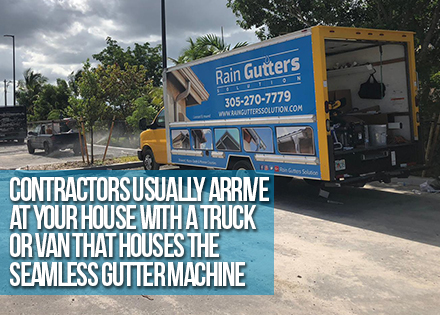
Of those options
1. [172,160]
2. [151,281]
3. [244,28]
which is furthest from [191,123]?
[151,281]

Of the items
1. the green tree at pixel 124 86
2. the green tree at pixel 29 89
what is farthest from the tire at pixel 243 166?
the green tree at pixel 29 89

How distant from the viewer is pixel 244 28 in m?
14.1

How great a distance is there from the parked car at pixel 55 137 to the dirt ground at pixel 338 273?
47.3ft

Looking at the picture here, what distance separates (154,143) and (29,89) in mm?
45432

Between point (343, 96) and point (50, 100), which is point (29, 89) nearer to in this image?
point (50, 100)

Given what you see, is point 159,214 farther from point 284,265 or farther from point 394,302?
point 394,302

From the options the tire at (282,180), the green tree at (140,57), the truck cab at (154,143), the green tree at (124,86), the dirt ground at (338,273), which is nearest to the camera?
the dirt ground at (338,273)

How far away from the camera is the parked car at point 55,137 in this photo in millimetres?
20062

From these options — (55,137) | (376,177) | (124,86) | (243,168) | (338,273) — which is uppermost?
(124,86)

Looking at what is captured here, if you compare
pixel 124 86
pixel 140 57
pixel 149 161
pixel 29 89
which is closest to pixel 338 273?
pixel 149 161

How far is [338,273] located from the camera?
496 centimetres

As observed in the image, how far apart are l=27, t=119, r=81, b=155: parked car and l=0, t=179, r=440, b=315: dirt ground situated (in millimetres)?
14418

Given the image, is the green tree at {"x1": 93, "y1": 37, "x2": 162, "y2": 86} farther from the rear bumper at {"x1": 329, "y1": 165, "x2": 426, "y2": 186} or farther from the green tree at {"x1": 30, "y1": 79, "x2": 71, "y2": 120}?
the rear bumper at {"x1": 329, "y1": 165, "x2": 426, "y2": 186}

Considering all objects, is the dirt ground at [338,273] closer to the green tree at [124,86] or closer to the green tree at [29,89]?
the green tree at [124,86]
